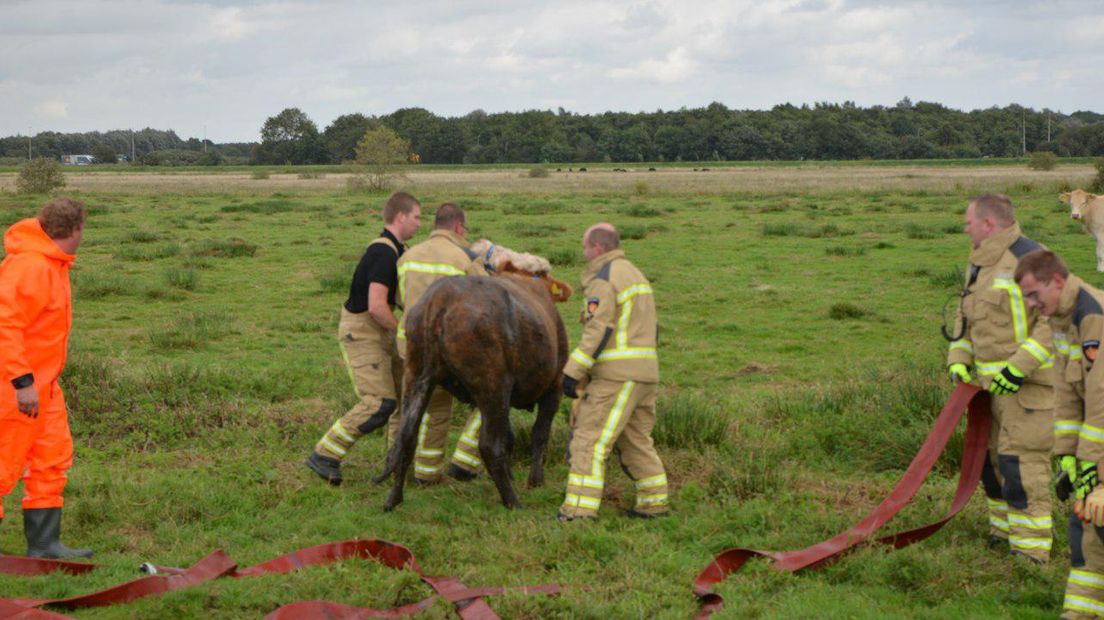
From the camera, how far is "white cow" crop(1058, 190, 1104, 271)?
18969 mm

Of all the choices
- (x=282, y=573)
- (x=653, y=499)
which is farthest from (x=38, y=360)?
(x=653, y=499)

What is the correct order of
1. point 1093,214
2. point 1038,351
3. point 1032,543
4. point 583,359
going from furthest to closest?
point 1093,214 < point 583,359 < point 1032,543 < point 1038,351

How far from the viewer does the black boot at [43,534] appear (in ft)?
20.5

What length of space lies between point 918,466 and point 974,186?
39.8m

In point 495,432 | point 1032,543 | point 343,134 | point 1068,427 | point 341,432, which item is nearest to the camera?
point 1068,427

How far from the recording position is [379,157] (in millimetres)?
48875

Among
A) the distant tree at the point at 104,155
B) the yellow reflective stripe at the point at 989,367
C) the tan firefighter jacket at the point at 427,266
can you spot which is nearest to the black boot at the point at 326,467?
the tan firefighter jacket at the point at 427,266

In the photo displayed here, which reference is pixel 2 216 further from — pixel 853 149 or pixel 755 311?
pixel 853 149

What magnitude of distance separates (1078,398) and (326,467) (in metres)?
5.19

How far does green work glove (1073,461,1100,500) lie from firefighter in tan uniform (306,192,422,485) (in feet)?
15.4

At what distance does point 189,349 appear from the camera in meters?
13.3

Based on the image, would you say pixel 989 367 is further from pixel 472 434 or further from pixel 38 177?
pixel 38 177

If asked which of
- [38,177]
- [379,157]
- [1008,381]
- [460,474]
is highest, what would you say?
[379,157]

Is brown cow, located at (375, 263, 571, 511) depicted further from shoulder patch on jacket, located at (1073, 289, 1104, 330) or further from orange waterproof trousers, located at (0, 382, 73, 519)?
shoulder patch on jacket, located at (1073, 289, 1104, 330)
